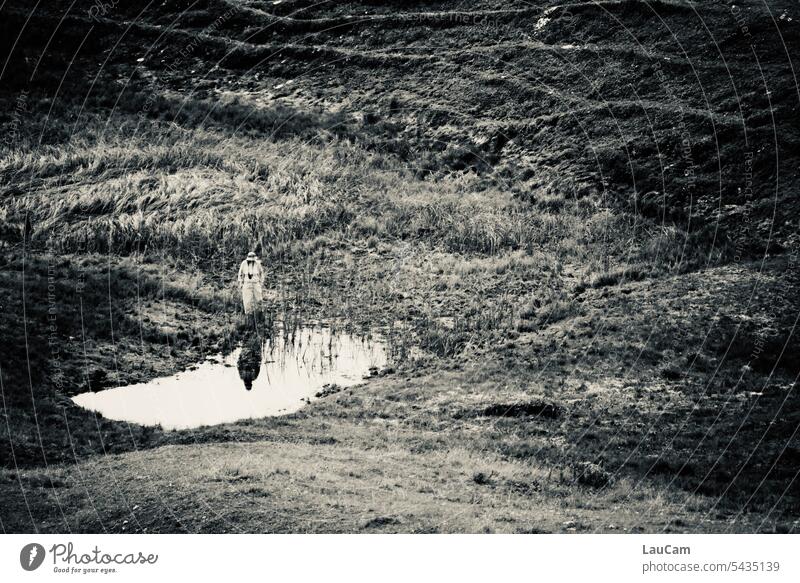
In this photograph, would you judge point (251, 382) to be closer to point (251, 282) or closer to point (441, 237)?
point (251, 282)

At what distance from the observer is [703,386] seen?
46.9ft

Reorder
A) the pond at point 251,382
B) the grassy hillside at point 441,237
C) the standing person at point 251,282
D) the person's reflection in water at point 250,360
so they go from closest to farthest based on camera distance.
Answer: the grassy hillside at point 441,237 → the pond at point 251,382 → the person's reflection in water at point 250,360 → the standing person at point 251,282

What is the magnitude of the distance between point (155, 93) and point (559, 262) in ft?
53.3

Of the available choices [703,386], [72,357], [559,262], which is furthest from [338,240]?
[703,386]

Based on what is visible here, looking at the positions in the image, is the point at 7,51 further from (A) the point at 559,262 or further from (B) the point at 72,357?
(A) the point at 559,262

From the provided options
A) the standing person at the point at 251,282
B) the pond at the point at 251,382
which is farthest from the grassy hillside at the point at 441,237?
the pond at the point at 251,382

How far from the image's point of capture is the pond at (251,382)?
14125 mm

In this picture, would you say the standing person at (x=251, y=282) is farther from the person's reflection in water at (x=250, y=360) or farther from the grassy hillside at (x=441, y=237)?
the person's reflection in water at (x=250, y=360)

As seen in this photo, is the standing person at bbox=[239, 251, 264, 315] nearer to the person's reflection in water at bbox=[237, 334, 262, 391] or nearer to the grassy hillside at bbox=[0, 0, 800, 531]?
the grassy hillside at bbox=[0, 0, 800, 531]

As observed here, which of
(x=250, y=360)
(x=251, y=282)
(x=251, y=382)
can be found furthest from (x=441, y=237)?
(x=251, y=382)

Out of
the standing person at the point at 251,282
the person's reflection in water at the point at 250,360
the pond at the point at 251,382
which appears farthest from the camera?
the standing person at the point at 251,282

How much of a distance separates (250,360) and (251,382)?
694mm

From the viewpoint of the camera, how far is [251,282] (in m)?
17.7

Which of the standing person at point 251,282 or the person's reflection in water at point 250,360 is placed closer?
the person's reflection in water at point 250,360
